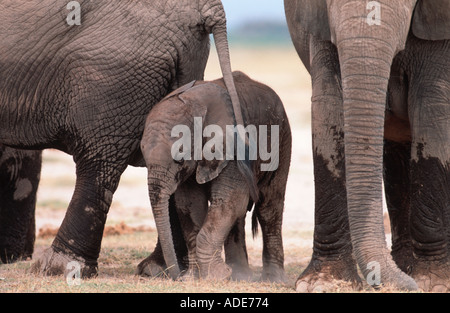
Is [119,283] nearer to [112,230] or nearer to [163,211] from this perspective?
[163,211]

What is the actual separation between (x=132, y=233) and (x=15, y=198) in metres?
2.67

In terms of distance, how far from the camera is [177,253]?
299 inches

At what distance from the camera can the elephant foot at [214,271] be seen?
671cm

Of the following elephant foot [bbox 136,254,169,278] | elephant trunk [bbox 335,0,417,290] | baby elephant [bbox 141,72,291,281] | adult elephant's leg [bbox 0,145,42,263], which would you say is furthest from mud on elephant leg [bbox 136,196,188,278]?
elephant trunk [bbox 335,0,417,290]

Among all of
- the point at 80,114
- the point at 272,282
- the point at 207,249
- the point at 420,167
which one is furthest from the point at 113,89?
the point at 420,167

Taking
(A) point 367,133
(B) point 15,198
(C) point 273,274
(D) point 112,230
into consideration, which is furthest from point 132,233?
(A) point 367,133

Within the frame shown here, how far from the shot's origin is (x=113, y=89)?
718 centimetres

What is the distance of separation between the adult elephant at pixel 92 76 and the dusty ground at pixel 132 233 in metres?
0.66

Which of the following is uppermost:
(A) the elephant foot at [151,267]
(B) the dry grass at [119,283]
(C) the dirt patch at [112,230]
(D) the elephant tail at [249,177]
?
(D) the elephant tail at [249,177]

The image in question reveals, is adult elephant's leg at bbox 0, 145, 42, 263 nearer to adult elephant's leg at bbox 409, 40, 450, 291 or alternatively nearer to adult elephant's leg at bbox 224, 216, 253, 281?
adult elephant's leg at bbox 224, 216, 253, 281

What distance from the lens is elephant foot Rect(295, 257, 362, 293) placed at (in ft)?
20.5

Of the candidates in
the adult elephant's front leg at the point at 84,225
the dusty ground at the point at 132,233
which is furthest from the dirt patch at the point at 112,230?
the adult elephant's front leg at the point at 84,225

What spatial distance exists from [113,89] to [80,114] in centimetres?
32

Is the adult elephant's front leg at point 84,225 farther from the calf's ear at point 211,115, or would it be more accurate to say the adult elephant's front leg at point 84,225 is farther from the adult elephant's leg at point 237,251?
the adult elephant's leg at point 237,251
